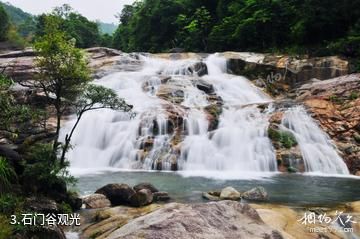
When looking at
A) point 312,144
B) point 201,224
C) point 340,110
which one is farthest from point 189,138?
point 201,224

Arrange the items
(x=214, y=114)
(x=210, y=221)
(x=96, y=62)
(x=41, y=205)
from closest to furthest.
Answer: (x=210, y=221), (x=41, y=205), (x=214, y=114), (x=96, y=62)

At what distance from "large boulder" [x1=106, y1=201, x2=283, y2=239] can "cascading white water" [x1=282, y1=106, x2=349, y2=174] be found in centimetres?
1310

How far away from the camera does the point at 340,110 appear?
22.6m

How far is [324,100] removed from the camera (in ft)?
77.6

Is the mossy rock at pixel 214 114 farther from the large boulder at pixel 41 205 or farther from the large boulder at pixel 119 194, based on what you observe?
the large boulder at pixel 41 205

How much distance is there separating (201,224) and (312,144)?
15.7 meters

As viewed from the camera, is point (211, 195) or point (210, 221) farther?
point (211, 195)

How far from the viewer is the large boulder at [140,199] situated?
11180 millimetres

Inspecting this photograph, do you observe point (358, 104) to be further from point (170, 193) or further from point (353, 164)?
point (170, 193)

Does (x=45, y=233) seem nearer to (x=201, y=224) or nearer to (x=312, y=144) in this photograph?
(x=201, y=224)

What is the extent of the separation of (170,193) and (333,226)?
238 inches

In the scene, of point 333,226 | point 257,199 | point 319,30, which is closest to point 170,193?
point 257,199

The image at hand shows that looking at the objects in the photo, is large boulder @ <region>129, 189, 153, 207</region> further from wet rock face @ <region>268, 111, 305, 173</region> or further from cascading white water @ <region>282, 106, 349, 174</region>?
cascading white water @ <region>282, 106, 349, 174</region>

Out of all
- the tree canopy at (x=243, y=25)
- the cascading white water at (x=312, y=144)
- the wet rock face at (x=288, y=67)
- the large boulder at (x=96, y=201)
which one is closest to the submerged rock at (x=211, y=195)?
the large boulder at (x=96, y=201)
